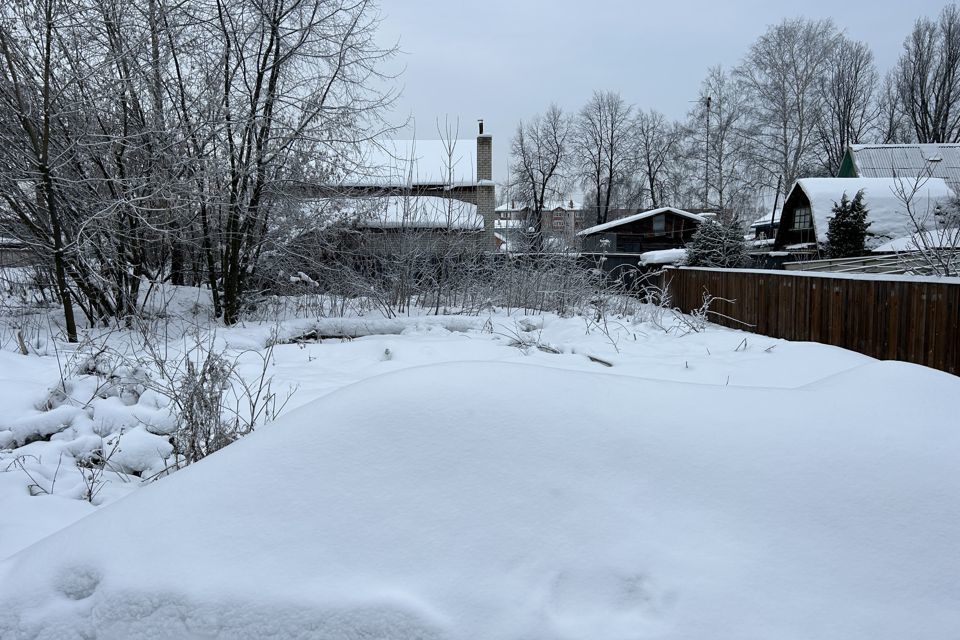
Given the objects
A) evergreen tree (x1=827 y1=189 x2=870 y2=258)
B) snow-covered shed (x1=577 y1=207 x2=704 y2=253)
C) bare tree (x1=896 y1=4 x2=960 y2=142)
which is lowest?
evergreen tree (x1=827 y1=189 x2=870 y2=258)

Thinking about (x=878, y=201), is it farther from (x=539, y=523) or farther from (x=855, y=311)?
(x=539, y=523)

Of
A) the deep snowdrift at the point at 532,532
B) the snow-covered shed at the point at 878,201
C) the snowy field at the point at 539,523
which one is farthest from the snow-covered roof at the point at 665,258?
the deep snowdrift at the point at 532,532

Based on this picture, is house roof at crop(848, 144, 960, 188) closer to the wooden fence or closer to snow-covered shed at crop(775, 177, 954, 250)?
snow-covered shed at crop(775, 177, 954, 250)

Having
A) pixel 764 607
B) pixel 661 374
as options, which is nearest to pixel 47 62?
pixel 661 374

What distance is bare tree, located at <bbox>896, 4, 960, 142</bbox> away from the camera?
1400 inches

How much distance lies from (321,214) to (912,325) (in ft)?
27.5

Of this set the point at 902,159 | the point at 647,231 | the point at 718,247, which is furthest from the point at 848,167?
the point at 718,247

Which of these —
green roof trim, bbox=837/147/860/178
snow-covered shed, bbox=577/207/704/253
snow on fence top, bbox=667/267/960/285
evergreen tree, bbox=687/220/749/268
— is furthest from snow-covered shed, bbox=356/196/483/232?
green roof trim, bbox=837/147/860/178

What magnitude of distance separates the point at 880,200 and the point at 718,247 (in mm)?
6449

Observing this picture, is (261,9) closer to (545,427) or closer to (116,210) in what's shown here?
(116,210)

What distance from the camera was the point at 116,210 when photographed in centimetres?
780

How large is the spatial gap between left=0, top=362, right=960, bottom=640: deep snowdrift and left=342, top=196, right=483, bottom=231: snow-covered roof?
→ 909cm

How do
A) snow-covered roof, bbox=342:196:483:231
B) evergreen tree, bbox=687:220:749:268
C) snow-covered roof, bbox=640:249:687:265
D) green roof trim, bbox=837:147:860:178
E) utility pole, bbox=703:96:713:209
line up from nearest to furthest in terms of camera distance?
1. snow-covered roof, bbox=342:196:483:231
2. evergreen tree, bbox=687:220:749:268
3. snow-covered roof, bbox=640:249:687:265
4. green roof trim, bbox=837:147:860:178
5. utility pole, bbox=703:96:713:209

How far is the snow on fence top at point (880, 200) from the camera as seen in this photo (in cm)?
1783
